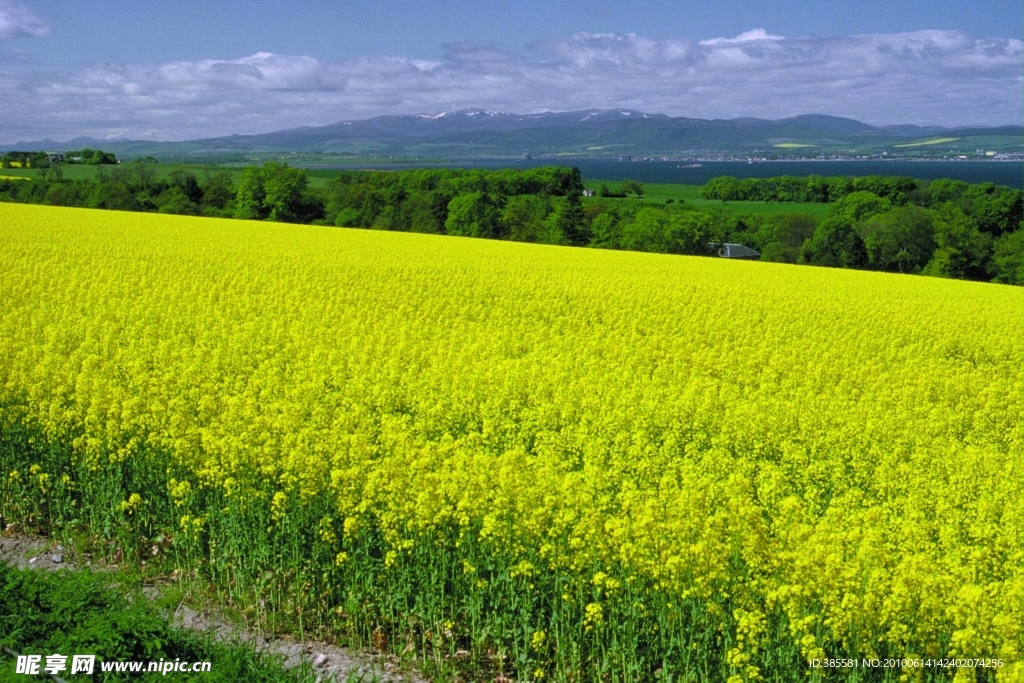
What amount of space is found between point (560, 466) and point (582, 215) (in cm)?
4859

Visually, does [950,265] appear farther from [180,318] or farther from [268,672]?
[268,672]

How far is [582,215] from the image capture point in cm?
5591

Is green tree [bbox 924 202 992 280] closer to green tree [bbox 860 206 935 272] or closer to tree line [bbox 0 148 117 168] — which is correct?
green tree [bbox 860 206 935 272]

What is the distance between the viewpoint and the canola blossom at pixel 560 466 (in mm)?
6332

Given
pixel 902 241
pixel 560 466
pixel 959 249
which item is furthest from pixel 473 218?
pixel 560 466

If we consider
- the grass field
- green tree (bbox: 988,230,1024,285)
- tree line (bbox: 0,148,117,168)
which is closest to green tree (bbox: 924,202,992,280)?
green tree (bbox: 988,230,1024,285)

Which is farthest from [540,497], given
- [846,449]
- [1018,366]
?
[1018,366]

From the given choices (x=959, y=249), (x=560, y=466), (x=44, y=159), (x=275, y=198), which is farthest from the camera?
(x=44, y=159)

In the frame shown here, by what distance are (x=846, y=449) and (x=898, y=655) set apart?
13.9 ft

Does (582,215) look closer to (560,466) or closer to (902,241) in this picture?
(902,241)

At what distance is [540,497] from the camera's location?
750 cm

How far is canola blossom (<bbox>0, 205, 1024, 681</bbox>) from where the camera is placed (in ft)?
20.8

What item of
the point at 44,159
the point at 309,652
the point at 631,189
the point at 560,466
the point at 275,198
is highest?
the point at 44,159

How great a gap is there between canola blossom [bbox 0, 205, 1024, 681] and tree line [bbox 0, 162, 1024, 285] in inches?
1235
